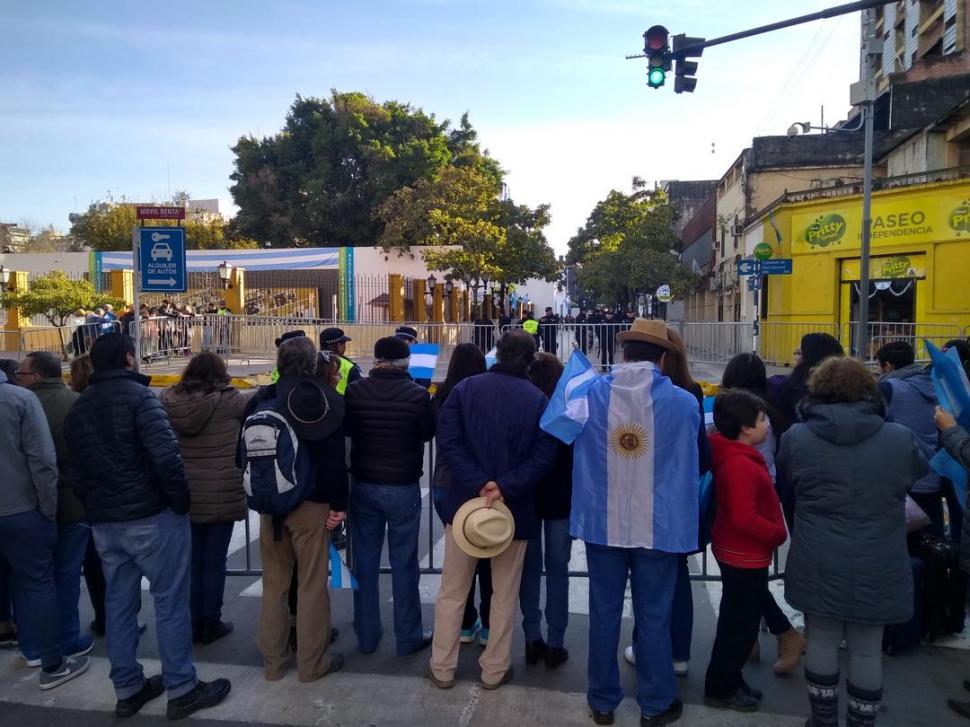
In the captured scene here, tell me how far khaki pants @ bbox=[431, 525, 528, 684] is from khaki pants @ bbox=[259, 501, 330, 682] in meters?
0.67

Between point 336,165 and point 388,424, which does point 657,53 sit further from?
point 336,165

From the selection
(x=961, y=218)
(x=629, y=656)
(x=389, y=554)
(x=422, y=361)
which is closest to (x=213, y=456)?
(x=389, y=554)

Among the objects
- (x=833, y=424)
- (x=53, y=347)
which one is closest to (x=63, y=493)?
(x=833, y=424)

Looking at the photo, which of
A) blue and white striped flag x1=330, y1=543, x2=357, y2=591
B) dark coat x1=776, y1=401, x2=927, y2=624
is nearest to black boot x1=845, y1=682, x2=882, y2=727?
dark coat x1=776, y1=401, x2=927, y2=624

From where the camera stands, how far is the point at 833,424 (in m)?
3.34

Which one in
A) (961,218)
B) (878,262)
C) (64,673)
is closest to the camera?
(64,673)

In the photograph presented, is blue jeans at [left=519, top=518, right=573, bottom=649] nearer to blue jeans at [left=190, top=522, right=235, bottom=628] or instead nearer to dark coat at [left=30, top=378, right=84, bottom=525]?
blue jeans at [left=190, top=522, right=235, bottom=628]

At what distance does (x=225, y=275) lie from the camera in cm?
2547

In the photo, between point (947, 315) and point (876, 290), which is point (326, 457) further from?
point (876, 290)

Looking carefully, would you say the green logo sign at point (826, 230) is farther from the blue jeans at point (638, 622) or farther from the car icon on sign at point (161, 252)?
the blue jeans at point (638, 622)

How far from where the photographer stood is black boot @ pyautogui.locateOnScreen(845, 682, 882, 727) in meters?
3.43

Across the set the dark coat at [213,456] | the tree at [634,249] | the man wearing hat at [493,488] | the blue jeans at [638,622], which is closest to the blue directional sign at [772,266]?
the man wearing hat at [493,488]

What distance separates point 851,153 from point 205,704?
33.3 meters

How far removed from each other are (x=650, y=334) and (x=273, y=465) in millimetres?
2059
